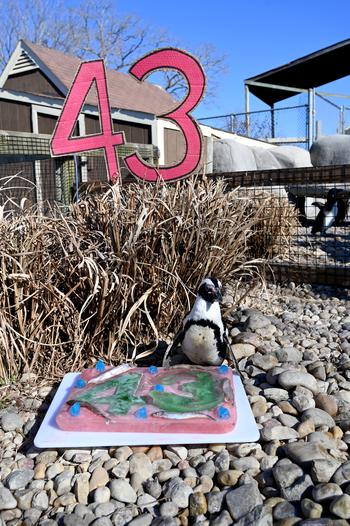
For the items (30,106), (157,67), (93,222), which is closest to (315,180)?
(157,67)

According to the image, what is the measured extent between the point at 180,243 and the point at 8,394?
4.14 ft

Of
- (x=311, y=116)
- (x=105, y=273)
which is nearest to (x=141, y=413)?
(x=105, y=273)

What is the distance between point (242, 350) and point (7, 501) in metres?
1.44

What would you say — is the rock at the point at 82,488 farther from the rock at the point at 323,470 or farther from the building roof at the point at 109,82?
the building roof at the point at 109,82

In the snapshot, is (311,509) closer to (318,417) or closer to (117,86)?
(318,417)

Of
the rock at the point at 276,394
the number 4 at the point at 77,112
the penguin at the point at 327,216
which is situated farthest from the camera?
the penguin at the point at 327,216

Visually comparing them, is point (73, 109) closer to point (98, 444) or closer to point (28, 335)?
point (28, 335)

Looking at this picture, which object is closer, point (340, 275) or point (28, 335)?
point (28, 335)

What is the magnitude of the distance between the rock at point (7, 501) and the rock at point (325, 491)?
3.26ft

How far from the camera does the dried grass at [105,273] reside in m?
2.50

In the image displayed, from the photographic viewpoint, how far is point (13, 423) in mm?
2057

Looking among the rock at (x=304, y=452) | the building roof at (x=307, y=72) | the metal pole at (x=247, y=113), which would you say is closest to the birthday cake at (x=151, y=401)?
the rock at (x=304, y=452)

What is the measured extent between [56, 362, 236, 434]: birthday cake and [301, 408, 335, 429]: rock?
0.32 metres

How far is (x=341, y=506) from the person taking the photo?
1409 mm
